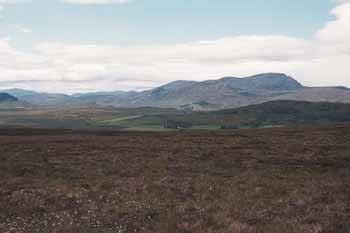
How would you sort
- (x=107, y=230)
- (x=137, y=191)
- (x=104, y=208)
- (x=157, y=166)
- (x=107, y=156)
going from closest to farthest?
(x=107, y=230) < (x=104, y=208) < (x=137, y=191) < (x=157, y=166) < (x=107, y=156)

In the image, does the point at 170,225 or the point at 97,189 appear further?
the point at 97,189

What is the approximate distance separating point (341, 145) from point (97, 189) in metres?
28.6

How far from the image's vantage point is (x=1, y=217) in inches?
616

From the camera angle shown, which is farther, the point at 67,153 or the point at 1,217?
the point at 67,153

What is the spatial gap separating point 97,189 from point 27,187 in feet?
13.4

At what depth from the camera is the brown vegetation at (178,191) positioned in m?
14.3

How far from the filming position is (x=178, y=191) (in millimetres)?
20828

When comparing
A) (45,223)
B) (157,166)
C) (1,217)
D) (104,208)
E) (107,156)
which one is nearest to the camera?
(45,223)

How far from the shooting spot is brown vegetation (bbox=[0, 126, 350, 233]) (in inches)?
561

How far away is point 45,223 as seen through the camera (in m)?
14.2

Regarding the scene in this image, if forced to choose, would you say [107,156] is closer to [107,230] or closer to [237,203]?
[237,203]

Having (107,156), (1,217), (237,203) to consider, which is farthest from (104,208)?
(107,156)

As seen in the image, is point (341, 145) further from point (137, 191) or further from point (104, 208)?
point (104, 208)

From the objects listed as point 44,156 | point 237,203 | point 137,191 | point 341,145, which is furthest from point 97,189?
point 341,145
